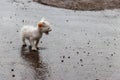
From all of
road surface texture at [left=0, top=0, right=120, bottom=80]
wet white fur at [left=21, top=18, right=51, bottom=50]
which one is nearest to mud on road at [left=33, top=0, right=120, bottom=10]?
road surface texture at [left=0, top=0, right=120, bottom=80]

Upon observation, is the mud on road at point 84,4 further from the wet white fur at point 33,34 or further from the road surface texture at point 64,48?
the wet white fur at point 33,34

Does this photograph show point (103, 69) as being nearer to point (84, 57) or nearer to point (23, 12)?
point (84, 57)

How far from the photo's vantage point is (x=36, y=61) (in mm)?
A: 12734

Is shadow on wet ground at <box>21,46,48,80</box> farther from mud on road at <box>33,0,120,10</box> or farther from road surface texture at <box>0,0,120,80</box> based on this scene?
mud on road at <box>33,0,120,10</box>

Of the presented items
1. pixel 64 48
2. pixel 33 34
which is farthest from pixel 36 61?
pixel 64 48

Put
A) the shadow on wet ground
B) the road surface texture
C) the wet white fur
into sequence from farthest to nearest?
the wet white fur
the road surface texture
the shadow on wet ground

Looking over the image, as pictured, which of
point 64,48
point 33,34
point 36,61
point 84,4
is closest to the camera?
point 36,61

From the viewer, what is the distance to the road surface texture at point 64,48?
11750 mm

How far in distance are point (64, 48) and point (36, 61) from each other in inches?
74.0

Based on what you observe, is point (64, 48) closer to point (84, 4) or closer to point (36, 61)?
point (36, 61)

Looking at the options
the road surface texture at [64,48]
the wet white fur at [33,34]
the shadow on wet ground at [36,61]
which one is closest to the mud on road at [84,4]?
the road surface texture at [64,48]

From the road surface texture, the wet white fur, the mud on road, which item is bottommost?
the mud on road

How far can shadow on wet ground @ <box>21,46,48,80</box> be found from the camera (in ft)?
37.8

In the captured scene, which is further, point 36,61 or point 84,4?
point 84,4
